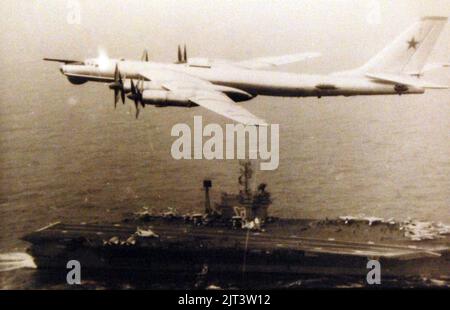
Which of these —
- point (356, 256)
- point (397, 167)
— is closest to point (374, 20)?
point (397, 167)

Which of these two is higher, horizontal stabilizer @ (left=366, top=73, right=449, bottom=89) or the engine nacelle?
horizontal stabilizer @ (left=366, top=73, right=449, bottom=89)

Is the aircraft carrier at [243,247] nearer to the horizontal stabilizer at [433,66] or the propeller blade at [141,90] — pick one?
the propeller blade at [141,90]

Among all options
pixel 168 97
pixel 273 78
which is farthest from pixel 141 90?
pixel 273 78
